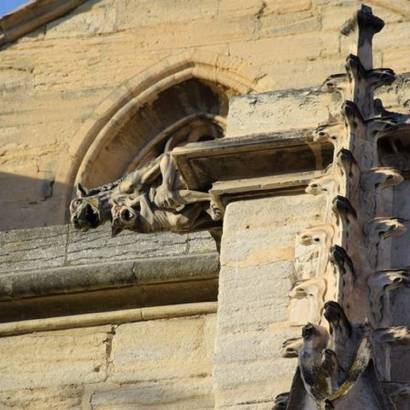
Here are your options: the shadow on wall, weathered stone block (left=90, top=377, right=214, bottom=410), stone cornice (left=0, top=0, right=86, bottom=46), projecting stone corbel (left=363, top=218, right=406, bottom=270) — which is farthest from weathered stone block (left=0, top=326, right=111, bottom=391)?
stone cornice (left=0, top=0, right=86, bottom=46)

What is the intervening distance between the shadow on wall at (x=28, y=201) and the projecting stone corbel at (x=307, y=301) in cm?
587

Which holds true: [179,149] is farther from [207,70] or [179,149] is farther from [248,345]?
[207,70]

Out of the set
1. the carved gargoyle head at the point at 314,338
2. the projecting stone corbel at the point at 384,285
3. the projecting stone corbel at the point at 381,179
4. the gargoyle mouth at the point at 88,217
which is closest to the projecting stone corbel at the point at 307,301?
the projecting stone corbel at the point at 384,285

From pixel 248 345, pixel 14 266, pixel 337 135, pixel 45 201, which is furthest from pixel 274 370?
pixel 45 201

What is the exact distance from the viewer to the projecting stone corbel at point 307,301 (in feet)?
20.9

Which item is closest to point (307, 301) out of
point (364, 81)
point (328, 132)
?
point (328, 132)

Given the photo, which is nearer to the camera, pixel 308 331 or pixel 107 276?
pixel 308 331

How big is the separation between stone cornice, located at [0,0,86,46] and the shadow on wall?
1076 millimetres

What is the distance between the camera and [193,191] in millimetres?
7246

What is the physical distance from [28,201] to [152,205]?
5454 mm

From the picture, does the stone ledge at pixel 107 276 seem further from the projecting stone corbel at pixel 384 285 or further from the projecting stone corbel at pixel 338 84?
the projecting stone corbel at pixel 384 285

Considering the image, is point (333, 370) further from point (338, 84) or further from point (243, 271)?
point (338, 84)

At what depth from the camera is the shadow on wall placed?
41.2 feet

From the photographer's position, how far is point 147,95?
42.6ft
